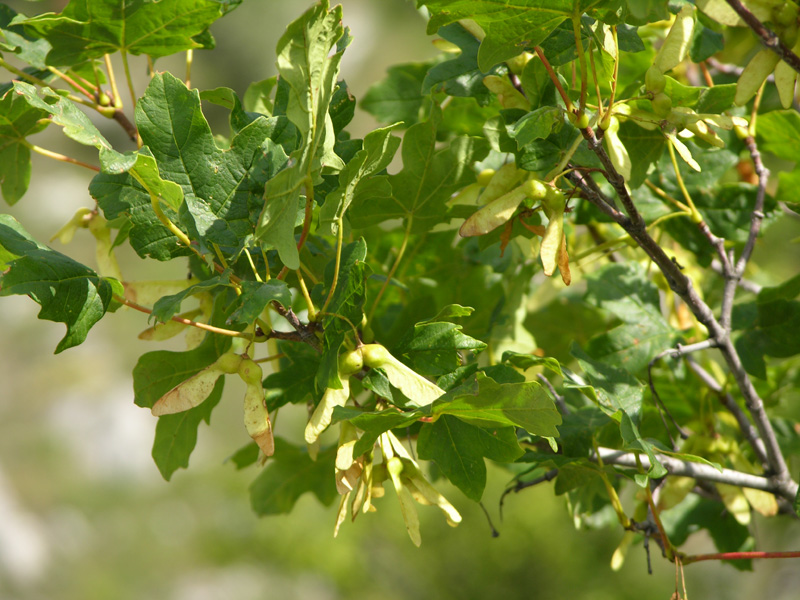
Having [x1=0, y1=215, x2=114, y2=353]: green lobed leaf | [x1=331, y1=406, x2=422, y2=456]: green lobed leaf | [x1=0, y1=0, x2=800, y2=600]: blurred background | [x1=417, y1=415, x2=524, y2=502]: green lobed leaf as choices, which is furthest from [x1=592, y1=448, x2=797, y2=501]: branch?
[x1=0, y1=0, x2=800, y2=600]: blurred background

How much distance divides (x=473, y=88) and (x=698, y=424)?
495 millimetres

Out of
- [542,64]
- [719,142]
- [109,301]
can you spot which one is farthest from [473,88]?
[109,301]

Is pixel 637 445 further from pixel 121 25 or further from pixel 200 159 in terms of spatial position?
pixel 121 25

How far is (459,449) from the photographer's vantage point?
22.7 inches

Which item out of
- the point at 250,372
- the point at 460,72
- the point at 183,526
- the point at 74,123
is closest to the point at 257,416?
the point at 250,372

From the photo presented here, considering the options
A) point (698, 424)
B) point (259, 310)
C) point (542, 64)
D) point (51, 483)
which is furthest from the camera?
point (51, 483)

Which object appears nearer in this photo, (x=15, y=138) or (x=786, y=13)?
(x=786, y=13)

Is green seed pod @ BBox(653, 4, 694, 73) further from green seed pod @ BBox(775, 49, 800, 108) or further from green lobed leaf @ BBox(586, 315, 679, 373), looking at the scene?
green lobed leaf @ BBox(586, 315, 679, 373)

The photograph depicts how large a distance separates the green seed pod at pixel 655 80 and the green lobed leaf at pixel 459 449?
0.99 feet

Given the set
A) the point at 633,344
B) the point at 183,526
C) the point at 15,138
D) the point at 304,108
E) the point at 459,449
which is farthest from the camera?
the point at 183,526

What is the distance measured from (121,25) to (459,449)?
0.51 metres

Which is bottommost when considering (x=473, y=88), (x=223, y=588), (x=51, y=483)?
(x=223, y=588)

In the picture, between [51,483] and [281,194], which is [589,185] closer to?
[281,194]

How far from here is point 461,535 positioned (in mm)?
4023
